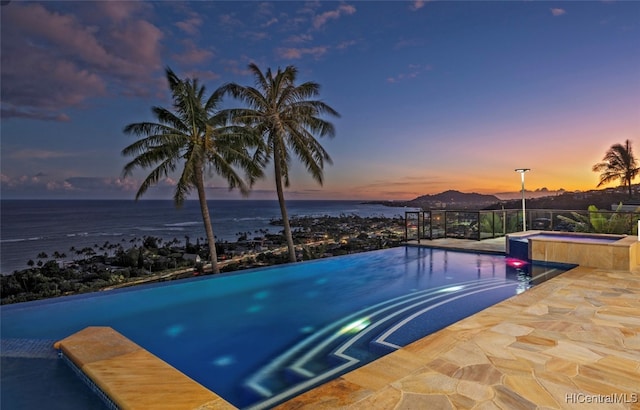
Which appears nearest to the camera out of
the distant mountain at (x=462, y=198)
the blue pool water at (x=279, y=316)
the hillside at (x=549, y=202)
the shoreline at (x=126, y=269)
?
the blue pool water at (x=279, y=316)

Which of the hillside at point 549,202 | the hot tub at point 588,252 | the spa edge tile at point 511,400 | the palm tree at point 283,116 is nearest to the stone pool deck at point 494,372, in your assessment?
the spa edge tile at point 511,400

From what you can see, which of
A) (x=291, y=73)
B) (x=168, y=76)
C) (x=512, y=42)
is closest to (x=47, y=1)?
(x=168, y=76)

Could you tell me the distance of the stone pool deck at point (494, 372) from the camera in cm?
232

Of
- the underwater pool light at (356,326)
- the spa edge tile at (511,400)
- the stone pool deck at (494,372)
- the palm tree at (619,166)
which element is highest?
the palm tree at (619,166)

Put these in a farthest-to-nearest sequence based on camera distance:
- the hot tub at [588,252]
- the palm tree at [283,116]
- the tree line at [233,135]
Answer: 1. the palm tree at [283,116]
2. the tree line at [233,135]
3. the hot tub at [588,252]

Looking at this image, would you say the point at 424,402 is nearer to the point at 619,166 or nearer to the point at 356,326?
Answer: the point at 356,326

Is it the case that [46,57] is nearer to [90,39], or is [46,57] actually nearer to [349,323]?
[90,39]

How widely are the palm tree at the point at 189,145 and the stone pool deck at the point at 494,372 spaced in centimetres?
714

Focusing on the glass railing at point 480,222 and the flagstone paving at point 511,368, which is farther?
the glass railing at point 480,222

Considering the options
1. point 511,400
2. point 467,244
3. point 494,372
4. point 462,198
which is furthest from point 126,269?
point 462,198

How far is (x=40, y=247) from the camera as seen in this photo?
21.4 meters

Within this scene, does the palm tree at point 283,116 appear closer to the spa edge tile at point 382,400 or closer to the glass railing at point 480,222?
the glass railing at point 480,222

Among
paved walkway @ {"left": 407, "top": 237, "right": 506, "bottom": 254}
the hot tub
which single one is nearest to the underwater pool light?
the hot tub

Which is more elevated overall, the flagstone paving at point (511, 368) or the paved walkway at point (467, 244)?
the flagstone paving at point (511, 368)
